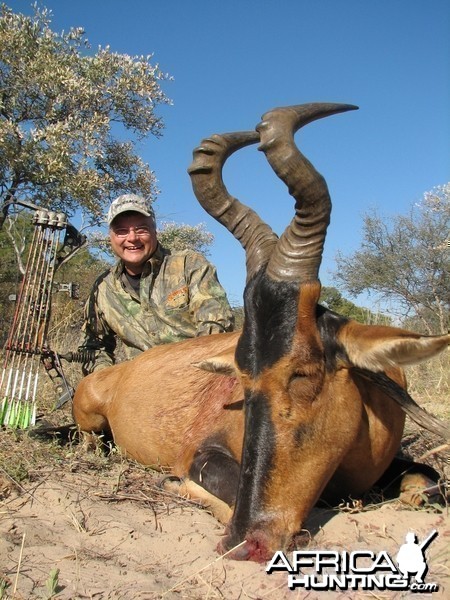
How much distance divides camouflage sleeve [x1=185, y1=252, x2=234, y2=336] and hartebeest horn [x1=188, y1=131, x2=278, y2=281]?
224 centimetres

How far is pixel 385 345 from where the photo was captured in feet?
9.90

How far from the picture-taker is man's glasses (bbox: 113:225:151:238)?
6.77 metres

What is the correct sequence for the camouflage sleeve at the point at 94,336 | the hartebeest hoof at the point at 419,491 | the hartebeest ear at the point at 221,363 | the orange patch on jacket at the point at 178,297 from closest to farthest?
the hartebeest hoof at the point at 419,491 → the hartebeest ear at the point at 221,363 → the orange patch on jacket at the point at 178,297 → the camouflage sleeve at the point at 94,336

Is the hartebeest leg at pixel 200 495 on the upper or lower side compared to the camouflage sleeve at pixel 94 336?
lower

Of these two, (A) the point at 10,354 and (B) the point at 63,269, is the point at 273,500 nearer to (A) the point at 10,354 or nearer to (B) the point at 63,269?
(A) the point at 10,354

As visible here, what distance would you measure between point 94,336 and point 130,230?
140 centimetres

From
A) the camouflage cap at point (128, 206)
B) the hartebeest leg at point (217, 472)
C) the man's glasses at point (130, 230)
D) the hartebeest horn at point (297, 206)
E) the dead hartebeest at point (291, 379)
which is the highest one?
the camouflage cap at point (128, 206)

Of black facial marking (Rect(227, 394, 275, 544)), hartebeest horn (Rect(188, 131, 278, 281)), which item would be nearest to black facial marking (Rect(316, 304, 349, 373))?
black facial marking (Rect(227, 394, 275, 544))

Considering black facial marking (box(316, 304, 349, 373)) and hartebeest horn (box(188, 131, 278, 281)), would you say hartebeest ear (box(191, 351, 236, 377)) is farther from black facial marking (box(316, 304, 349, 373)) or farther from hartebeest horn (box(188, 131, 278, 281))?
black facial marking (box(316, 304, 349, 373))

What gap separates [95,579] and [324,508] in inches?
60.1

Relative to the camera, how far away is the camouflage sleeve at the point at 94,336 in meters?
7.15

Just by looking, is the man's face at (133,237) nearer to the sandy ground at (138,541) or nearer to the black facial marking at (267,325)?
the sandy ground at (138,541)

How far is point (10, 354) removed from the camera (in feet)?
21.3

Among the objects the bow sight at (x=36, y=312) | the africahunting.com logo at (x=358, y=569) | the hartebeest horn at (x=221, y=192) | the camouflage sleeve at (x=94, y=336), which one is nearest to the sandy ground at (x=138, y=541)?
the africahunting.com logo at (x=358, y=569)
